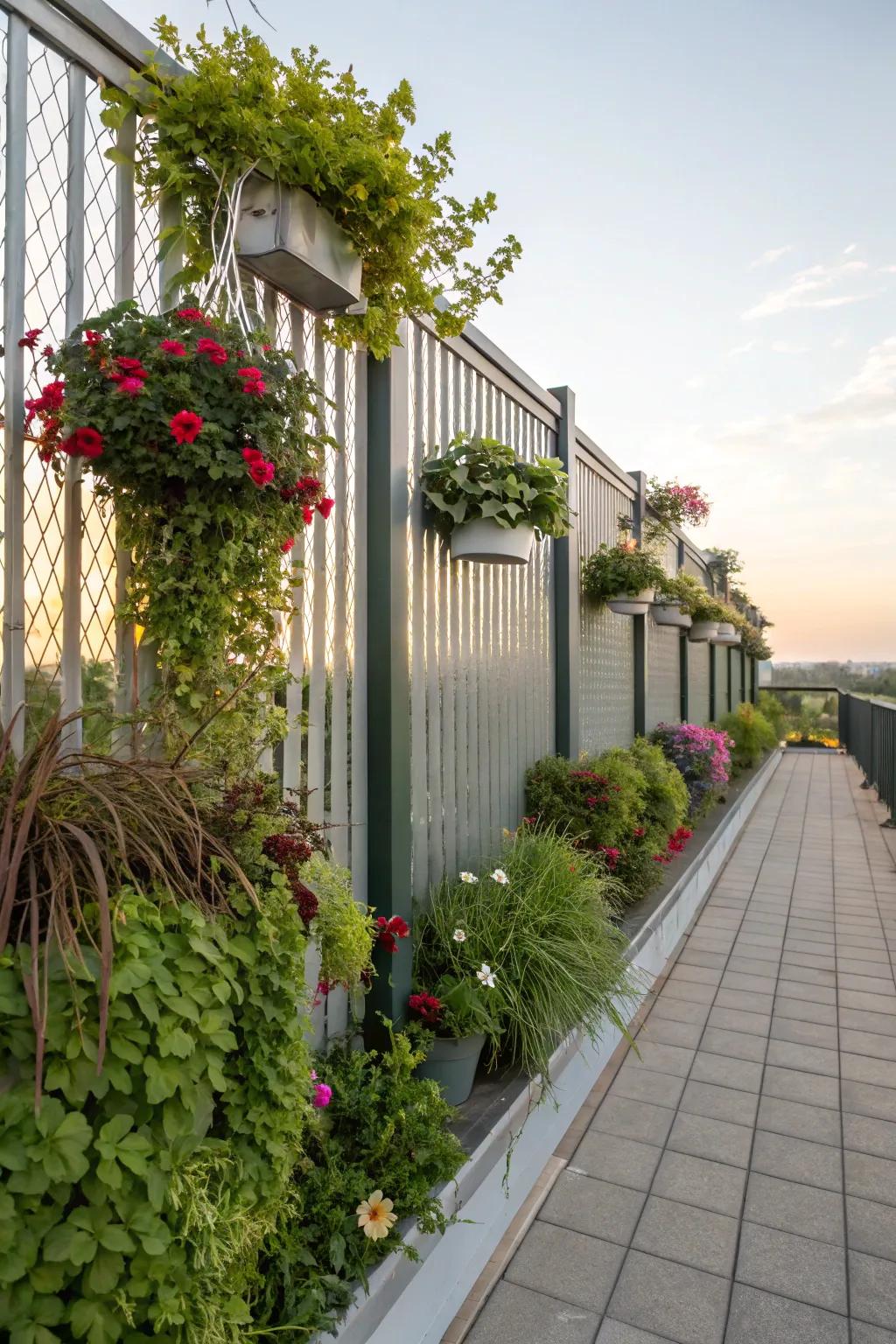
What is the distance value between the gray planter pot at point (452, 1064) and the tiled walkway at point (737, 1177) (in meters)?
0.39

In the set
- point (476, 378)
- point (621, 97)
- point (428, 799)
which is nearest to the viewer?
point (428, 799)

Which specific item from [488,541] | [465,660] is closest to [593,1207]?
[465,660]

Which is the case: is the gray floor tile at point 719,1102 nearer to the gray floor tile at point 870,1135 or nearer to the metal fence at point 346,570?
the gray floor tile at point 870,1135

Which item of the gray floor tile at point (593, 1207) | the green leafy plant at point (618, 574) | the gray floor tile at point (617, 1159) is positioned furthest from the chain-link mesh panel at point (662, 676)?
the gray floor tile at point (593, 1207)

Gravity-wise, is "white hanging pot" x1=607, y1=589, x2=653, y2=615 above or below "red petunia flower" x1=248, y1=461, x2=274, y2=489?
above

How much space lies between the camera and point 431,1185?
173cm

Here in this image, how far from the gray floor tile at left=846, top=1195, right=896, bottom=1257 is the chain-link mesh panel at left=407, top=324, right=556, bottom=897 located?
5.14 ft

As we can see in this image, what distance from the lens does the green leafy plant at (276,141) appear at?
161 centimetres

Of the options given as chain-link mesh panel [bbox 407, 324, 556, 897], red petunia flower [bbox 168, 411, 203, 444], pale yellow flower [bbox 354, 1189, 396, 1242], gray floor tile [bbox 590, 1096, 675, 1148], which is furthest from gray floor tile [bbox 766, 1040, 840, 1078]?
red petunia flower [bbox 168, 411, 203, 444]

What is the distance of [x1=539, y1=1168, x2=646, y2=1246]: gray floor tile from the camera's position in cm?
204

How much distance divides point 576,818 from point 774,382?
506 centimetres

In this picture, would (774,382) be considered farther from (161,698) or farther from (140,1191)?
(140,1191)

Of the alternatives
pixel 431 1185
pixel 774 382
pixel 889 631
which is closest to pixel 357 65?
pixel 431 1185

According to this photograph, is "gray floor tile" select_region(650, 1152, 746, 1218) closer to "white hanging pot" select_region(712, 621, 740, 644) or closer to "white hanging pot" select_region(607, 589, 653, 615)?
"white hanging pot" select_region(607, 589, 653, 615)
